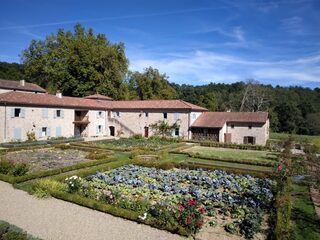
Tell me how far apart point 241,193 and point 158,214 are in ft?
18.7

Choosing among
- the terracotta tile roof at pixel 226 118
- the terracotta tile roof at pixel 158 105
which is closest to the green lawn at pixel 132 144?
the terracotta tile roof at pixel 158 105

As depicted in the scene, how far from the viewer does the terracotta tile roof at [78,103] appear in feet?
97.1

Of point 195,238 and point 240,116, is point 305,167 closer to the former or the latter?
point 195,238

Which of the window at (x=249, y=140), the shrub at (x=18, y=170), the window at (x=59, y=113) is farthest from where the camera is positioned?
the window at (x=249, y=140)

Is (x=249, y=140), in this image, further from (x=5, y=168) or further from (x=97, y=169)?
(x=5, y=168)

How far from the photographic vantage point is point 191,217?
354 inches

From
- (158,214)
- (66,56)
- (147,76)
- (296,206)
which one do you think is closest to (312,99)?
(147,76)

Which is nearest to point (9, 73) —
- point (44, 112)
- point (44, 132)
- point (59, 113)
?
point (59, 113)

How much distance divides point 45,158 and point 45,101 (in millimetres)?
13257

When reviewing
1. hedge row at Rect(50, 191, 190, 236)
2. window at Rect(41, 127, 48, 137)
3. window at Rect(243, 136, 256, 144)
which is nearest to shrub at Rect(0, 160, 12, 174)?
hedge row at Rect(50, 191, 190, 236)

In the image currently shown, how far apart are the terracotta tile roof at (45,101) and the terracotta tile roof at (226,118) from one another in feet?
50.1

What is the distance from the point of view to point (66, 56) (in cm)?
4716

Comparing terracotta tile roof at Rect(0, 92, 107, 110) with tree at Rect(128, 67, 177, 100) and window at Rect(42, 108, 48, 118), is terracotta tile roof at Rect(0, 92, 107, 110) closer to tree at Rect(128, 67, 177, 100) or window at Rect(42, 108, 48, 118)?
window at Rect(42, 108, 48, 118)

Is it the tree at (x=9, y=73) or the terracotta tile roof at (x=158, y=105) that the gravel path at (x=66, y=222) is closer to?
the terracotta tile roof at (x=158, y=105)
